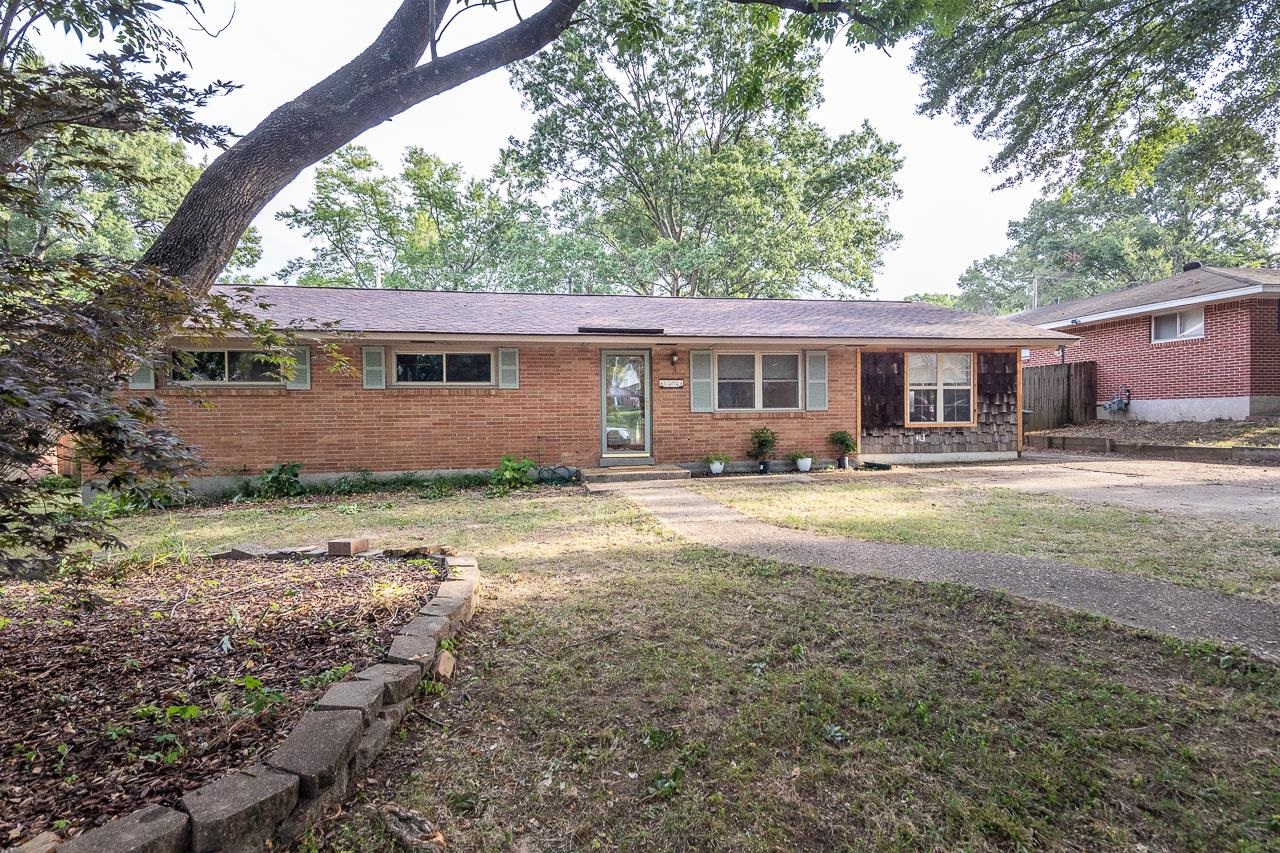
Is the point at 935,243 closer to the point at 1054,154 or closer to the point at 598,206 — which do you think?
the point at 598,206

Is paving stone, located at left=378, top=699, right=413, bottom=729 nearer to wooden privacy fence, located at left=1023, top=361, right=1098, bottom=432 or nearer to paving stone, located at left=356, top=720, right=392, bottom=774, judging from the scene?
paving stone, located at left=356, top=720, right=392, bottom=774

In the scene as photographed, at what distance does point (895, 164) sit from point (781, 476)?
58.0 feet

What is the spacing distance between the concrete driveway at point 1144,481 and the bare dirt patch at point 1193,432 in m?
1.51

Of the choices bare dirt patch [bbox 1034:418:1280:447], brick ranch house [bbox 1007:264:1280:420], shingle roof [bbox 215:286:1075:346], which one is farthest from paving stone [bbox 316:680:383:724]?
brick ranch house [bbox 1007:264:1280:420]

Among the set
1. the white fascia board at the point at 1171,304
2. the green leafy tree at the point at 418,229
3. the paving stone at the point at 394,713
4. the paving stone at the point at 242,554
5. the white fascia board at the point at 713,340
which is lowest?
the paving stone at the point at 394,713

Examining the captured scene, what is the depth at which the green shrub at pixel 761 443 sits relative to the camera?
11086mm

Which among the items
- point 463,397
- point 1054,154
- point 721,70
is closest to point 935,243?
point 721,70

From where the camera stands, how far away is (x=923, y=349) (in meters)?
11.7

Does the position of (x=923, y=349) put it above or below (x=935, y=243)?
below

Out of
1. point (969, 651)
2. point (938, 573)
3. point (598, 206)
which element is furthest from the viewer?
point (598, 206)

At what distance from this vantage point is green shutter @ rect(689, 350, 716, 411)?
36.4ft

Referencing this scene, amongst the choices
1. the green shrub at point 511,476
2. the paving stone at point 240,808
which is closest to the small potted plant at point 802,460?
the green shrub at point 511,476

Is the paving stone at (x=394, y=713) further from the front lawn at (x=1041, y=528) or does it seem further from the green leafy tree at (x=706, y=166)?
the green leafy tree at (x=706, y=166)

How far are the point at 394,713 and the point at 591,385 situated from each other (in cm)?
860
